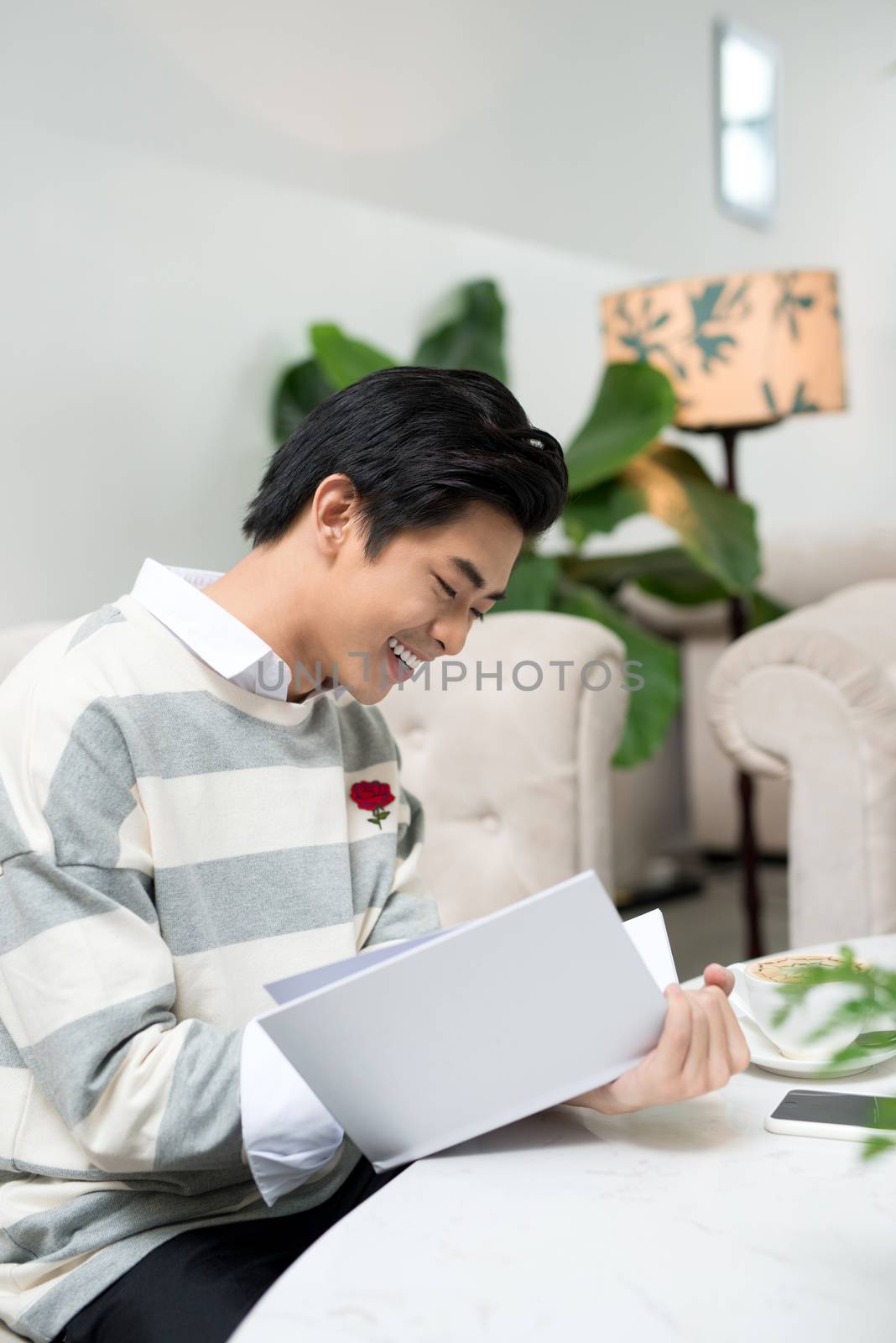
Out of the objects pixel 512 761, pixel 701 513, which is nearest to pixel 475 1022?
pixel 512 761

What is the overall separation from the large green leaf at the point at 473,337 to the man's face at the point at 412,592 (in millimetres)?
1710

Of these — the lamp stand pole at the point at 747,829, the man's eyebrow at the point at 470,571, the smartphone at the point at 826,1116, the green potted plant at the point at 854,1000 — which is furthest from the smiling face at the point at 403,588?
the lamp stand pole at the point at 747,829

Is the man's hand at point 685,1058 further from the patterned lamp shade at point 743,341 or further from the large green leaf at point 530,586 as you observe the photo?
the patterned lamp shade at point 743,341

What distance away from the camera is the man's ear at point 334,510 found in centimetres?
91

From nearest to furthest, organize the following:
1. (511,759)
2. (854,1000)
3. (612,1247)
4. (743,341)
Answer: (854,1000) → (612,1247) → (511,759) → (743,341)

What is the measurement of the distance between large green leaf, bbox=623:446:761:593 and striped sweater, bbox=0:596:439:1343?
1422mm

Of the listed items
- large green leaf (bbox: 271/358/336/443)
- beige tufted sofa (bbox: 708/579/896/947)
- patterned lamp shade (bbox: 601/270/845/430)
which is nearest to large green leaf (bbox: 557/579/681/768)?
beige tufted sofa (bbox: 708/579/896/947)

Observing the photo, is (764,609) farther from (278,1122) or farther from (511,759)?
(278,1122)

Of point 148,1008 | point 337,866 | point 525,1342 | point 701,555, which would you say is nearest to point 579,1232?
point 525,1342

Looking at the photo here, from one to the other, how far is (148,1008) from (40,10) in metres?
1.67

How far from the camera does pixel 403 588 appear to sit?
0.91 m

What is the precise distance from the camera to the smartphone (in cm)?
62

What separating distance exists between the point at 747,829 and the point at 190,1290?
6.80 feet

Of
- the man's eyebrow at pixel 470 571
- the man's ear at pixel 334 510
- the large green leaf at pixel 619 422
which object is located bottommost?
the man's eyebrow at pixel 470 571
